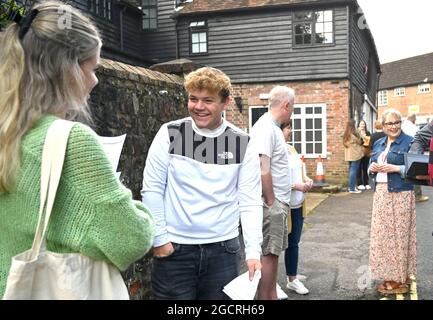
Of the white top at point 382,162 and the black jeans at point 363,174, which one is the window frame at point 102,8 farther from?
the white top at point 382,162

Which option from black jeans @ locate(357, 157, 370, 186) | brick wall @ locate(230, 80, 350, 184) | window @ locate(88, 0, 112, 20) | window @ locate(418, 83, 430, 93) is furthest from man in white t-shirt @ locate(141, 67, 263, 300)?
window @ locate(418, 83, 430, 93)

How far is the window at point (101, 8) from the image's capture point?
14993mm

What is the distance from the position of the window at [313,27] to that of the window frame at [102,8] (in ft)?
20.7

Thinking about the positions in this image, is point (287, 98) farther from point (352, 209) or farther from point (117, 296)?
point (352, 209)

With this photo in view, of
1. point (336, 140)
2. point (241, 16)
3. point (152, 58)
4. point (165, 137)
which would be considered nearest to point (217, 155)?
point (165, 137)

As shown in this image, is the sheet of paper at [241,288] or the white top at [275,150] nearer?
the sheet of paper at [241,288]

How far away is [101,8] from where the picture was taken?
612 inches

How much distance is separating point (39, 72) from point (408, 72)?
46.9 metres

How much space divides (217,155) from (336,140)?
13.2 metres

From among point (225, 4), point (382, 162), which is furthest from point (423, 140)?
point (225, 4)

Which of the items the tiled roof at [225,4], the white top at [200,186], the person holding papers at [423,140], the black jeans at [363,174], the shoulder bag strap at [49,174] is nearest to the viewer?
the shoulder bag strap at [49,174]

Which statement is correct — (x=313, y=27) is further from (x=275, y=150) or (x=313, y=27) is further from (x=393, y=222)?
(x=275, y=150)

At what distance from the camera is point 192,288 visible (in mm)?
2354

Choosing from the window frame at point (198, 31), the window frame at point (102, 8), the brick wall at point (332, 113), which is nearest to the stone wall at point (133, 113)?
the brick wall at point (332, 113)
